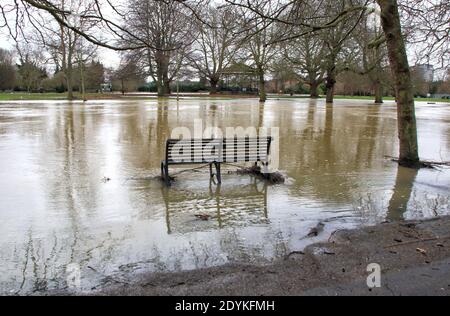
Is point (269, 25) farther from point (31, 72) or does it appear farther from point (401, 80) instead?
point (31, 72)

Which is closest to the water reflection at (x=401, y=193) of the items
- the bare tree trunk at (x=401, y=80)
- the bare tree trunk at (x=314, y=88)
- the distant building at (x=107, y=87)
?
the bare tree trunk at (x=401, y=80)

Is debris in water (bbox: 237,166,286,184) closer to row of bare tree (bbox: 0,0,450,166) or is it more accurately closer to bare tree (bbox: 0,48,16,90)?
row of bare tree (bbox: 0,0,450,166)

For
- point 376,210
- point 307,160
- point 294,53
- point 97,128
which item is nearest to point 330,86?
point 294,53

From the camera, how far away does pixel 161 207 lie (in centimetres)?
647

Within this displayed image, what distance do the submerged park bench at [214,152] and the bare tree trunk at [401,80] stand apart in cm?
367

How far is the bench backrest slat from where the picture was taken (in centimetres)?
764

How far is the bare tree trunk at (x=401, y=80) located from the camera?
9.19m

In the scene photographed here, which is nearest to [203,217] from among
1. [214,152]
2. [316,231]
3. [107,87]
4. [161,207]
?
[161,207]

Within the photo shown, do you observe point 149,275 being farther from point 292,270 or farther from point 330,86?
point 330,86

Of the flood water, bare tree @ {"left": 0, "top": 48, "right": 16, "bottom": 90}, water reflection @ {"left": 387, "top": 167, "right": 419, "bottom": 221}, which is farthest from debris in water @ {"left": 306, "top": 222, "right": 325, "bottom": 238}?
bare tree @ {"left": 0, "top": 48, "right": 16, "bottom": 90}

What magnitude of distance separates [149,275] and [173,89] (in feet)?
232

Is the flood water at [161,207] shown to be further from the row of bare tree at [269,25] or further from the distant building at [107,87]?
the distant building at [107,87]
